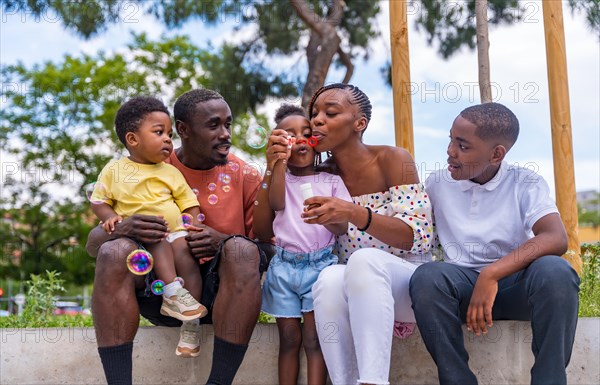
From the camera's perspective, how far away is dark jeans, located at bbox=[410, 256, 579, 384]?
244 centimetres

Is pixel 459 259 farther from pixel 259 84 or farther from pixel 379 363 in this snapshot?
pixel 259 84

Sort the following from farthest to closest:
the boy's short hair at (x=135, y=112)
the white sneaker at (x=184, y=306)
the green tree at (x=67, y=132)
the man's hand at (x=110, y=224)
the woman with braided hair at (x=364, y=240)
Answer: the green tree at (x=67, y=132), the boy's short hair at (x=135, y=112), the man's hand at (x=110, y=224), the white sneaker at (x=184, y=306), the woman with braided hair at (x=364, y=240)

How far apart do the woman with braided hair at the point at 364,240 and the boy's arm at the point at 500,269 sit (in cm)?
29

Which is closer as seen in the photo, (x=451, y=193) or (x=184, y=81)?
(x=451, y=193)

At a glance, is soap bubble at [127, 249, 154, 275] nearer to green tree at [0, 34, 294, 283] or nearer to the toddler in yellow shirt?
the toddler in yellow shirt

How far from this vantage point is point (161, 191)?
9.93 feet

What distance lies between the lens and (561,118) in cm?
464

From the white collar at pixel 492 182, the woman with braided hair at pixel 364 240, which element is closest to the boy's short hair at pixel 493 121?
the white collar at pixel 492 182

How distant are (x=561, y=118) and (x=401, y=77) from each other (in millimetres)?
1101

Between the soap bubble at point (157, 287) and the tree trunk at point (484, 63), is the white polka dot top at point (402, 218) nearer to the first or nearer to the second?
the soap bubble at point (157, 287)

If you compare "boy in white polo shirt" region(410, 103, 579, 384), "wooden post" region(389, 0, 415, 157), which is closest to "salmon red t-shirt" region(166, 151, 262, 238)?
"boy in white polo shirt" region(410, 103, 579, 384)

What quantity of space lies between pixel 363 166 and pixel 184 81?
555 inches

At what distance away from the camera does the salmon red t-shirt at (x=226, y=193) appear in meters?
3.21

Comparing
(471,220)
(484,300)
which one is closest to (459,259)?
(471,220)
